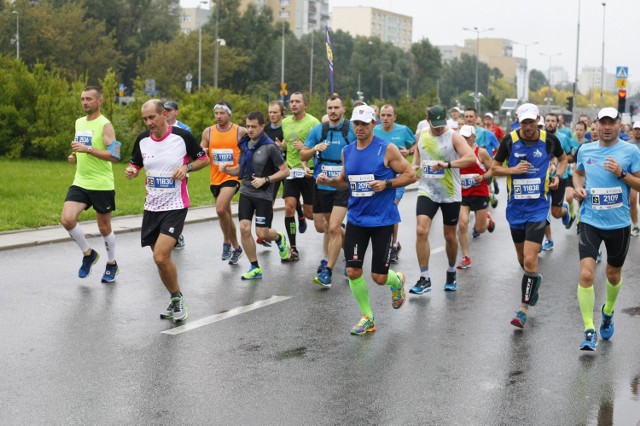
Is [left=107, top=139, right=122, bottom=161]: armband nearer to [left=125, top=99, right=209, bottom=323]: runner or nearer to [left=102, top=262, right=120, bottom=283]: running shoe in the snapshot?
[left=102, top=262, right=120, bottom=283]: running shoe

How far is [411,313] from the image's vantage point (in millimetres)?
9297

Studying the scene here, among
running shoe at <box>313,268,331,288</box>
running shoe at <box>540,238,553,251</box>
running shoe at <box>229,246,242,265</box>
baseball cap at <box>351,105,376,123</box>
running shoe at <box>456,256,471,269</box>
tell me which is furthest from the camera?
running shoe at <box>540,238,553,251</box>

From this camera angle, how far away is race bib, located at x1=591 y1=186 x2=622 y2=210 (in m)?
7.90

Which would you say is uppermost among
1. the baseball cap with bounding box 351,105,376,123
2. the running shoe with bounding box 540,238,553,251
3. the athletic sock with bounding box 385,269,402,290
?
the baseball cap with bounding box 351,105,376,123

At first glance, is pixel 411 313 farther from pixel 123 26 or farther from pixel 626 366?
pixel 123 26

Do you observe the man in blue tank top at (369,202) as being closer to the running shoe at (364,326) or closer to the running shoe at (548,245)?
the running shoe at (364,326)

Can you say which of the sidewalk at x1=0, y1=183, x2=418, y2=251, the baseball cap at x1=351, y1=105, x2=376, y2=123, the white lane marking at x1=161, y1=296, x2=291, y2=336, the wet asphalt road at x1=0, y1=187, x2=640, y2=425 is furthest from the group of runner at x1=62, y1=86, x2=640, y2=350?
the sidewalk at x1=0, y1=183, x2=418, y2=251

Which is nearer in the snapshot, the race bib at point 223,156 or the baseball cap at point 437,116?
the baseball cap at point 437,116

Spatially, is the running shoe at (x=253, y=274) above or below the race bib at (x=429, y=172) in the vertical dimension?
below

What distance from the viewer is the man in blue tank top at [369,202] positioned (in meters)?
8.30

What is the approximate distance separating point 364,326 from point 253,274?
2.93 m

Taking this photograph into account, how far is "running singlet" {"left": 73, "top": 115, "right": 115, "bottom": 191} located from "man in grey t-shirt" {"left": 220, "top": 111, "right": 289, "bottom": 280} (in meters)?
1.41

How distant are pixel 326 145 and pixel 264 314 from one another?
2.34m

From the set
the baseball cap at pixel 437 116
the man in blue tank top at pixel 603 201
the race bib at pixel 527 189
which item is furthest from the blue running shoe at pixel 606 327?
the baseball cap at pixel 437 116
